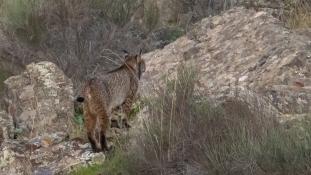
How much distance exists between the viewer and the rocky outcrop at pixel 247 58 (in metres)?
7.25

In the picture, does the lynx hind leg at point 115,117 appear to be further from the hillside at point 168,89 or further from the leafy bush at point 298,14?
the leafy bush at point 298,14

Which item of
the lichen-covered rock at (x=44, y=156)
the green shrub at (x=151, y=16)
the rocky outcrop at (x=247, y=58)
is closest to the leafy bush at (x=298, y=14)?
the rocky outcrop at (x=247, y=58)

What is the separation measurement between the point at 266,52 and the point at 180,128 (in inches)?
103

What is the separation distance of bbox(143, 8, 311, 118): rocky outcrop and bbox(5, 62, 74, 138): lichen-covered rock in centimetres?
92

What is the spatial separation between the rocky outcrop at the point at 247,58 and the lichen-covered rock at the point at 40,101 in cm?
92

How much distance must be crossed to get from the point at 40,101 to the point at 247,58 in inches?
92.6

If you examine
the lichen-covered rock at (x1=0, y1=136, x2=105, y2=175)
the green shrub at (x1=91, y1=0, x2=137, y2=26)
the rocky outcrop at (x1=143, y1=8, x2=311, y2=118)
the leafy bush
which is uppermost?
the green shrub at (x1=91, y1=0, x2=137, y2=26)

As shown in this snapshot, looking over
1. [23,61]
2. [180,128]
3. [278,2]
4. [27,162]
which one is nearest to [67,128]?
[27,162]

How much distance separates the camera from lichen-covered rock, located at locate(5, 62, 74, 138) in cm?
784

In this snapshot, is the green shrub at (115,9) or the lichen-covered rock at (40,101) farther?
the green shrub at (115,9)

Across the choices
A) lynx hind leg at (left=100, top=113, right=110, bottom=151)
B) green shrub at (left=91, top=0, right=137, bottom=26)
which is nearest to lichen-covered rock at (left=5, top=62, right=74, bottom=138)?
lynx hind leg at (left=100, top=113, right=110, bottom=151)

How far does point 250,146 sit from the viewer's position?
5.45 m

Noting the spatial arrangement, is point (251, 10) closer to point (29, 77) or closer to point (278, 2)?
point (278, 2)

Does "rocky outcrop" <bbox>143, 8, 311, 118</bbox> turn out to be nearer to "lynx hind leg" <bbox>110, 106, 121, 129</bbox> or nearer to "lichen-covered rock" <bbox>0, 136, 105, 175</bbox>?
"lynx hind leg" <bbox>110, 106, 121, 129</bbox>
